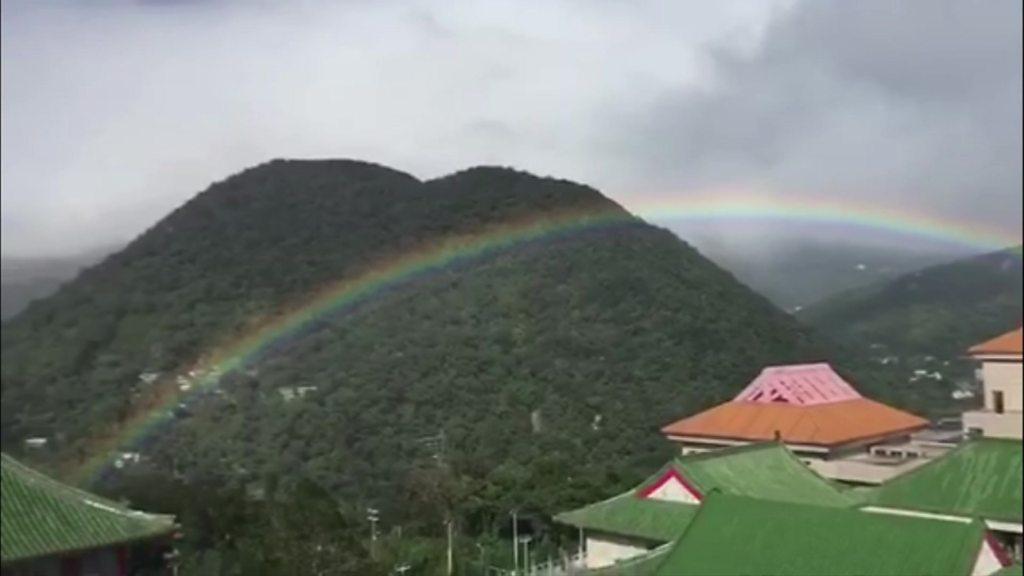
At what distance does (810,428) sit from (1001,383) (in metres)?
1.75

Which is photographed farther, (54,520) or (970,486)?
(970,486)

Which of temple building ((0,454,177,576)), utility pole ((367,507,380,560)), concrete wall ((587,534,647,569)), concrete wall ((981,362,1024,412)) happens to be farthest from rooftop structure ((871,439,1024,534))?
temple building ((0,454,177,576))

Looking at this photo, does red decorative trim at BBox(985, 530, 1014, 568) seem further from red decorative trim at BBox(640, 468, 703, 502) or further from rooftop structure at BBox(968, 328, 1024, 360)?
rooftop structure at BBox(968, 328, 1024, 360)

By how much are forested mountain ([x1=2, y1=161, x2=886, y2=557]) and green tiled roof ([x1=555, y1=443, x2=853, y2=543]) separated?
780 millimetres

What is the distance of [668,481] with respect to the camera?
5.29 m

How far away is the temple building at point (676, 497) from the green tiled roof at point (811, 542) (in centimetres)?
70

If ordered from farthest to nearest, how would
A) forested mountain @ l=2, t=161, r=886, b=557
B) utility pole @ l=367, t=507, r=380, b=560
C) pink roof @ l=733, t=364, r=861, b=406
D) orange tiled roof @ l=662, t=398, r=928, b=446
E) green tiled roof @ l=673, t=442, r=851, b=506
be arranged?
pink roof @ l=733, t=364, r=861, b=406, orange tiled roof @ l=662, t=398, r=928, b=446, forested mountain @ l=2, t=161, r=886, b=557, green tiled roof @ l=673, t=442, r=851, b=506, utility pole @ l=367, t=507, r=380, b=560

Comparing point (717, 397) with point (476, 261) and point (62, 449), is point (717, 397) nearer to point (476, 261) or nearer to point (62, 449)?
point (476, 261)

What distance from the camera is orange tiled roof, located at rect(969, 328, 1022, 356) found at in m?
5.67

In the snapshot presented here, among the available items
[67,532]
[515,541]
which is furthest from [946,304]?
[67,532]

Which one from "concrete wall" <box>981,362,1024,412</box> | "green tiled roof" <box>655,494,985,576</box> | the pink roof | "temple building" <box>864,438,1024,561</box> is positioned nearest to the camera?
"green tiled roof" <box>655,494,985,576</box>

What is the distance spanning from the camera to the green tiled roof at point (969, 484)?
16.8 ft

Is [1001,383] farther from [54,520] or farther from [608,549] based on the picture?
[54,520]

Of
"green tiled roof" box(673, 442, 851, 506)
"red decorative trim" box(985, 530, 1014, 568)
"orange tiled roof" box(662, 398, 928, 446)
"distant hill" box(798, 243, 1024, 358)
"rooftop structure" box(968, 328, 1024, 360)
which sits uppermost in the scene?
"distant hill" box(798, 243, 1024, 358)
